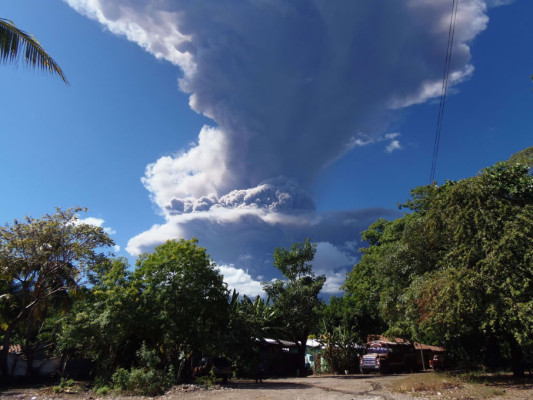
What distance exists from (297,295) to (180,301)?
509 inches

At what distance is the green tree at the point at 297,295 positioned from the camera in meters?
29.2

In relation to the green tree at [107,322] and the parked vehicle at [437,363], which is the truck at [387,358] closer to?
the parked vehicle at [437,363]

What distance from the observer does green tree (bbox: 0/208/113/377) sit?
18828mm

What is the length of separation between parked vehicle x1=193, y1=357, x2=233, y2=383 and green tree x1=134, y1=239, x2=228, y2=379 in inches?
51.3

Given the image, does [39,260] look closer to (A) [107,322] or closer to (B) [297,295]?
(A) [107,322]

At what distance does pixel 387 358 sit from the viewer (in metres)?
27.6

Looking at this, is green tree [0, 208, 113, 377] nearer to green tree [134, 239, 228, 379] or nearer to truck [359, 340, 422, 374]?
green tree [134, 239, 228, 379]

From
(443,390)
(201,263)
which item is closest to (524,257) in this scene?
(443,390)

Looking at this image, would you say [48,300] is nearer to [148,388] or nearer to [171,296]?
[171,296]

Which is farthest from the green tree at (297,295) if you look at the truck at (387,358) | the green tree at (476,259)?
the green tree at (476,259)

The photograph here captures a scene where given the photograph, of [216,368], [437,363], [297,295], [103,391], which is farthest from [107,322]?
[437,363]

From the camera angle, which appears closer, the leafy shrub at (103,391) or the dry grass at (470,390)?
the dry grass at (470,390)

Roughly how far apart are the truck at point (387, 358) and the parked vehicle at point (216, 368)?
12.7 meters

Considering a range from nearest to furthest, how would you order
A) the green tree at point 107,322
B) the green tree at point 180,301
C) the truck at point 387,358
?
the green tree at point 107,322
the green tree at point 180,301
the truck at point 387,358
